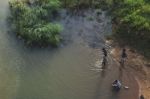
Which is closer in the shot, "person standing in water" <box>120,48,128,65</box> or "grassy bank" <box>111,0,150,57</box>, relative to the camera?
"person standing in water" <box>120,48,128,65</box>

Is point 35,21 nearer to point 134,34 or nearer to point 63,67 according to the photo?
point 63,67

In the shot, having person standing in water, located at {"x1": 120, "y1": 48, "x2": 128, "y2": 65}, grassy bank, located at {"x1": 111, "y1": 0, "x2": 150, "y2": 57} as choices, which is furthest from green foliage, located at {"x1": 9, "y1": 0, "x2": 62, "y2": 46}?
person standing in water, located at {"x1": 120, "y1": 48, "x2": 128, "y2": 65}

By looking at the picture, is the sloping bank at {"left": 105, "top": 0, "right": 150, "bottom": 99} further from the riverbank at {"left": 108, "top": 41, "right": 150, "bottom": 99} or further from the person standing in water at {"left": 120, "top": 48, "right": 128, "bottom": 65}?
the person standing in water at {"left": 120, "top": 48, "right": 128, "bottom": 65}

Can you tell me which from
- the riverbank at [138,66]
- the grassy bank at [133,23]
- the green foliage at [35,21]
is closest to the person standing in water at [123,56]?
the riverbank at [138,66]

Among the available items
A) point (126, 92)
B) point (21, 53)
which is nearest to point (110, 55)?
point (126, 92)

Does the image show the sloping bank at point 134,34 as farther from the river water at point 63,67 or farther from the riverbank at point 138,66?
the river water at point 63,67

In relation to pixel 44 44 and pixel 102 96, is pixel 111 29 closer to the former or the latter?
pixel 44 44
